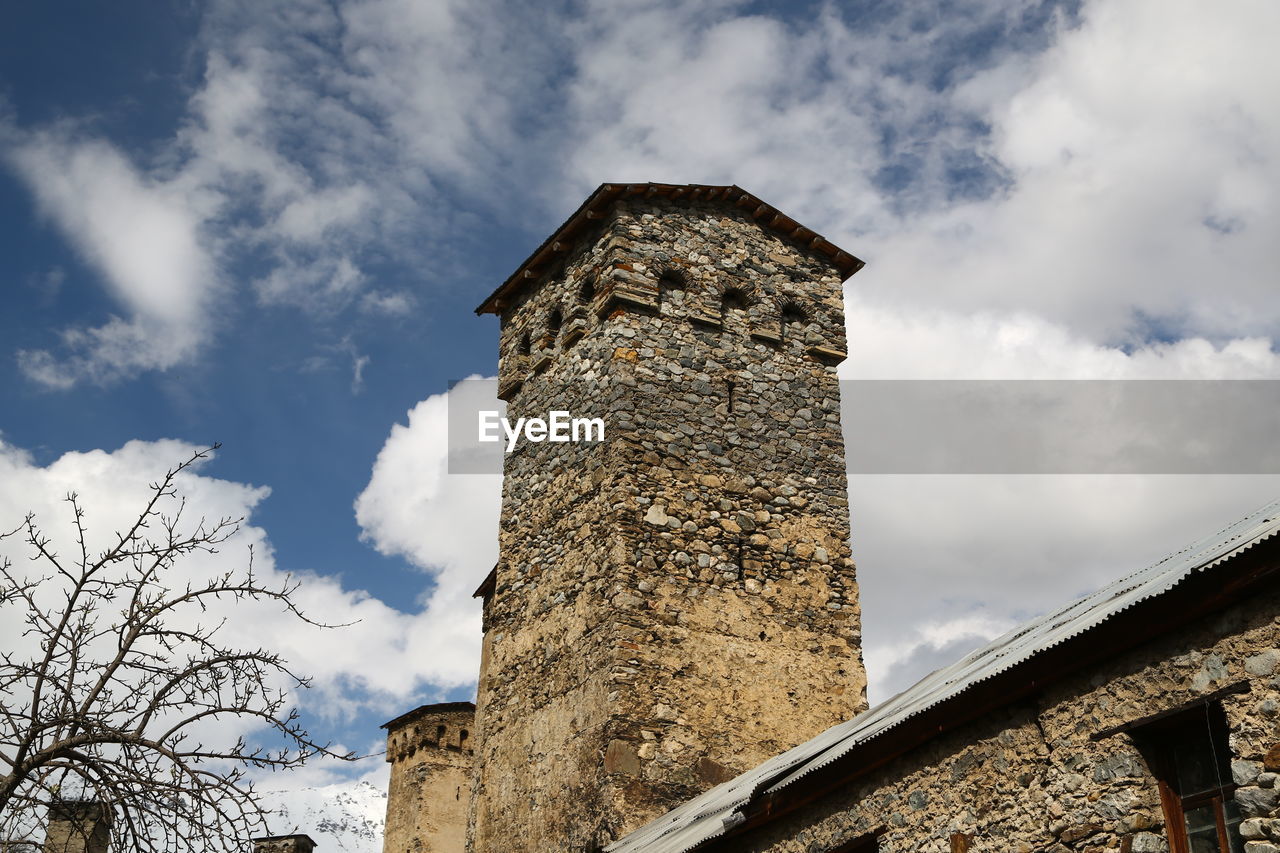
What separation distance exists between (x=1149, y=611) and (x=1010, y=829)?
1279 mm

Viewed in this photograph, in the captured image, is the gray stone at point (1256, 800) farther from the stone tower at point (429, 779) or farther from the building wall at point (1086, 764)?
the stone tower at point (429, 779)

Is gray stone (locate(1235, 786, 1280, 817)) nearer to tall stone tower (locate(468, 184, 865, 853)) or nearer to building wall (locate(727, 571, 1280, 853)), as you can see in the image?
building wall (locate(727, 571, 1280, 853))

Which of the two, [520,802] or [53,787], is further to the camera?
[520,802]

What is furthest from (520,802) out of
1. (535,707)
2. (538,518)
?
(538,518)

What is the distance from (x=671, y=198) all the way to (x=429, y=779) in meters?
15.4

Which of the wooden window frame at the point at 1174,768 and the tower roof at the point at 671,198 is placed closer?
the wooden window frame at the point at 1174,768

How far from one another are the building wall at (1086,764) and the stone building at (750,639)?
0.04ft

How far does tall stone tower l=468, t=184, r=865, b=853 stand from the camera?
9.77m

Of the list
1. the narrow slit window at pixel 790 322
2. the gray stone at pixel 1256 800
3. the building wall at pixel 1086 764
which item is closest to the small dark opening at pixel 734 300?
the narrow slit window at pixel 790 322

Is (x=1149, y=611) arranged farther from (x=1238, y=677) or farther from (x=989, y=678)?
(x=989, y=678)

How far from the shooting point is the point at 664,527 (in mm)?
10383

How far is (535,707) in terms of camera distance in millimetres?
10648

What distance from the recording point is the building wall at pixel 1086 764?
465cm

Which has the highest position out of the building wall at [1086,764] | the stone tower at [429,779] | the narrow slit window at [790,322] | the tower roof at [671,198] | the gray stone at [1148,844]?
the tower roof at [671,198]
